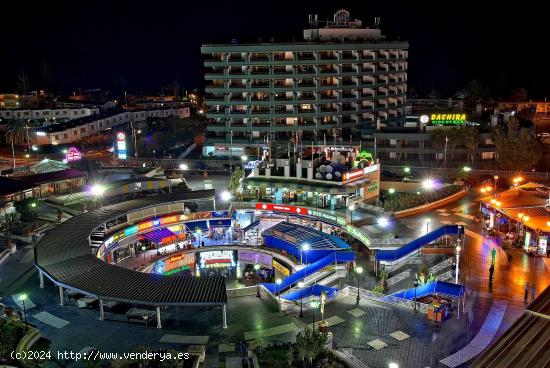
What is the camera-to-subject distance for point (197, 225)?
56719 mm

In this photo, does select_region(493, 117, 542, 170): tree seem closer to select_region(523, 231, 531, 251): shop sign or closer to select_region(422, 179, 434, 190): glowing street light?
select_region(422, 179, 434, 190): glowing street light

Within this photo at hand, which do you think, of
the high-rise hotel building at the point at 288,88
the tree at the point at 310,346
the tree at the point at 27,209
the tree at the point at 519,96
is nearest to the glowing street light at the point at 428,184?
the high-rise hotel building at the point at 288,88

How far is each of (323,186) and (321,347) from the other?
98.3 feet

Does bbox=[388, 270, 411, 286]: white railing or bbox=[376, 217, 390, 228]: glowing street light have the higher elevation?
bbox=[376, 217, 390, 228]: glowing street light

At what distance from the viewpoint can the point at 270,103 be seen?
321 feet

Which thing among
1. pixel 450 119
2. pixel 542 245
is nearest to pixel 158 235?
pixel 542 245

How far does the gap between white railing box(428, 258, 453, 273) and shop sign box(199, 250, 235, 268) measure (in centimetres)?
2068

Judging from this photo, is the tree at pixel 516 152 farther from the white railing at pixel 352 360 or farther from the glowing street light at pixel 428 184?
the white railing at pixel 352 360

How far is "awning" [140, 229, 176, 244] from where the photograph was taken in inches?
2111

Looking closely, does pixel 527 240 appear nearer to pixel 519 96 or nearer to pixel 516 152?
pixel 516 152

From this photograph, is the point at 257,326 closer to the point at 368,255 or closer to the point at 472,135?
the point at 368,255

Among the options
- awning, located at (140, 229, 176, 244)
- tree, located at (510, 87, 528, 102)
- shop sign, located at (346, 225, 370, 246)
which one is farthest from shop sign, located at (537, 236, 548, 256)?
tree, located at (510, 87, 528, 102)

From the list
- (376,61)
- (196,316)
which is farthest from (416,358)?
(376,61)

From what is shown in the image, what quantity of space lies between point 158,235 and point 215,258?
6.24 m
